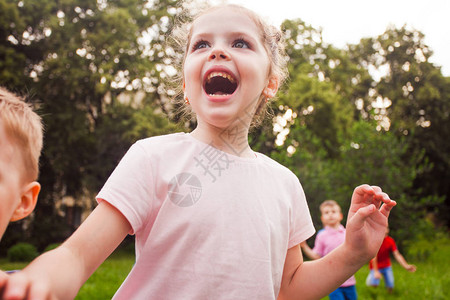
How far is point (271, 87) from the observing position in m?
1.90

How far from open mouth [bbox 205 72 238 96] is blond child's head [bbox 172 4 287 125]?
0.11 meters

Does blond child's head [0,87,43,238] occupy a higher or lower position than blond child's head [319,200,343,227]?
higher

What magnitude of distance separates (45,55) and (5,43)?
1.61 meters

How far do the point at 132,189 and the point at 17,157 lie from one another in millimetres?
311

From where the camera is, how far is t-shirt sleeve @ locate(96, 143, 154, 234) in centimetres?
118

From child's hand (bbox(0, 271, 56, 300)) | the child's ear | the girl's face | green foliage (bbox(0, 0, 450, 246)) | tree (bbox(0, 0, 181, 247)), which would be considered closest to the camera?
child's hand (bbox(0, 271, 56, 300))

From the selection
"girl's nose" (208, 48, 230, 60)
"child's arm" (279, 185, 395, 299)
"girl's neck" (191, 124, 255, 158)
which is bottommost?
"child's arm" (279, 185, 395, 299)

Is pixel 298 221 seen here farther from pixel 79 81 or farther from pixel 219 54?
pixel 79 81

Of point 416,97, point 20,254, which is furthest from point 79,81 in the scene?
point 416,97

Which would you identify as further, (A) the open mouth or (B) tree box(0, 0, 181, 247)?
(B) tree box(0, 0, 181, 247)

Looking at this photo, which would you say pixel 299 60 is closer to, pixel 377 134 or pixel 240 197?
pixel 377 134

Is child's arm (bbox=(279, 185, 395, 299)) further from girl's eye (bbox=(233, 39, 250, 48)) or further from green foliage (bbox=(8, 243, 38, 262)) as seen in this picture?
green foliage (bbox=(8, 243, 38, 262))

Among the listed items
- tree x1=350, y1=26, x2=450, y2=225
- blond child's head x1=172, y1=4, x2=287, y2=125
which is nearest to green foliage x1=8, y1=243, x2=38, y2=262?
blond child's head x1=172, y1=4, x2=287, y2=125

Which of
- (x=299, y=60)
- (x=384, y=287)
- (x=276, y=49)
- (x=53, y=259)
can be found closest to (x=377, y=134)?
(x=384, y=287)
